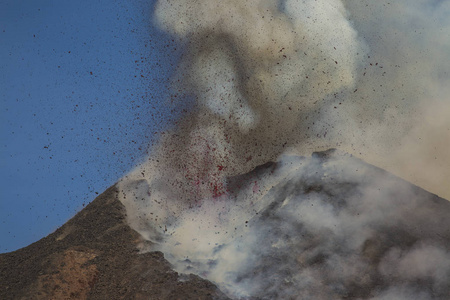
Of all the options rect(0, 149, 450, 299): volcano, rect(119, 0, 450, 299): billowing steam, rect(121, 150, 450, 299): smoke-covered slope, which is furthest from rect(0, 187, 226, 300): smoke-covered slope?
rect(119, 0, 450, 299): billowing steam

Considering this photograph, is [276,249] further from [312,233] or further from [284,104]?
[284,104]

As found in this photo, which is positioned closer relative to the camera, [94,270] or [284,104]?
[94,270]

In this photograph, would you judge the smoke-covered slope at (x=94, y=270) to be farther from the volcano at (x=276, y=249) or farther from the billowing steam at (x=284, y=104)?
the billowing steam at (x=284, y=104)

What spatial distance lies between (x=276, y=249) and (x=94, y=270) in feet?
18.8

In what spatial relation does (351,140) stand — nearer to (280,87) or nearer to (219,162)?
(280,87)

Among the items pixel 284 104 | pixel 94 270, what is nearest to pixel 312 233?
pixel 284 104

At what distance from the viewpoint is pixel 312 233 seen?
17781 mm

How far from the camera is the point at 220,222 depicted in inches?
800

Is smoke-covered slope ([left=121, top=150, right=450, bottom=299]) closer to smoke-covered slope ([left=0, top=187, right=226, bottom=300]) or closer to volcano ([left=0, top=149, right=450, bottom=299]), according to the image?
volcano ([left=0, top=149, right=450, bottom=299])


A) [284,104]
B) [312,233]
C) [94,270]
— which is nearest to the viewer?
[94,270]

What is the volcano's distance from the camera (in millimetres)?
16062

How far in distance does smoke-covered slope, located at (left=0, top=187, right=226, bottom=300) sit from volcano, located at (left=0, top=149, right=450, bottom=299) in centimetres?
4

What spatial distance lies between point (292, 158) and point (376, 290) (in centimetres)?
709

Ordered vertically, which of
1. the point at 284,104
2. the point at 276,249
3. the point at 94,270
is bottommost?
the point at 94,270
